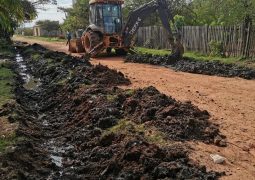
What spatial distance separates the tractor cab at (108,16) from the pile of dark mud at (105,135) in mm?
10519

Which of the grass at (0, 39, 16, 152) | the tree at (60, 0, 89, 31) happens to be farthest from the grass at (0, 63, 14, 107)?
the tree at (60, 0, 89, 31)

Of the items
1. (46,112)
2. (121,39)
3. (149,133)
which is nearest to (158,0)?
(121,39)

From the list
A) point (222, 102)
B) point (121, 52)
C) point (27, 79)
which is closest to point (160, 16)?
point (121, 52)

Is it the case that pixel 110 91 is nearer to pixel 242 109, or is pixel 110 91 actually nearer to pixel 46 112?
pixel 46 112

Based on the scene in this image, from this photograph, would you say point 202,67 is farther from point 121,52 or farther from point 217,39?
point 121,52

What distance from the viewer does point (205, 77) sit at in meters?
15.4

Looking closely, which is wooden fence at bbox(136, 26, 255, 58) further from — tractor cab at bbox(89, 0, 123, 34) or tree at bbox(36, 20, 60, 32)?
tree at bbox(36, 20, 60, 32)

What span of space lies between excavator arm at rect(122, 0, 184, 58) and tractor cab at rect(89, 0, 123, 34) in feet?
3.19

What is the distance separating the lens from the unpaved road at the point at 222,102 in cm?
716

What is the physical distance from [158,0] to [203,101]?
10128 mm

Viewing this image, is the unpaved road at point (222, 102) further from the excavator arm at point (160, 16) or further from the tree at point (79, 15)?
the tree at point (79, 15)

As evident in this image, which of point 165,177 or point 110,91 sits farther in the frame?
point 110,91

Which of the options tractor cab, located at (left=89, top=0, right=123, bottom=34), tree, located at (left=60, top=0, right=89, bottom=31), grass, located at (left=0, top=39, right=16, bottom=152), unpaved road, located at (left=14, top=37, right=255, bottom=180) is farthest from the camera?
tree, located at (left=60, top=0, right=89, bottom=31)

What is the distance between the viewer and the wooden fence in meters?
20.4
